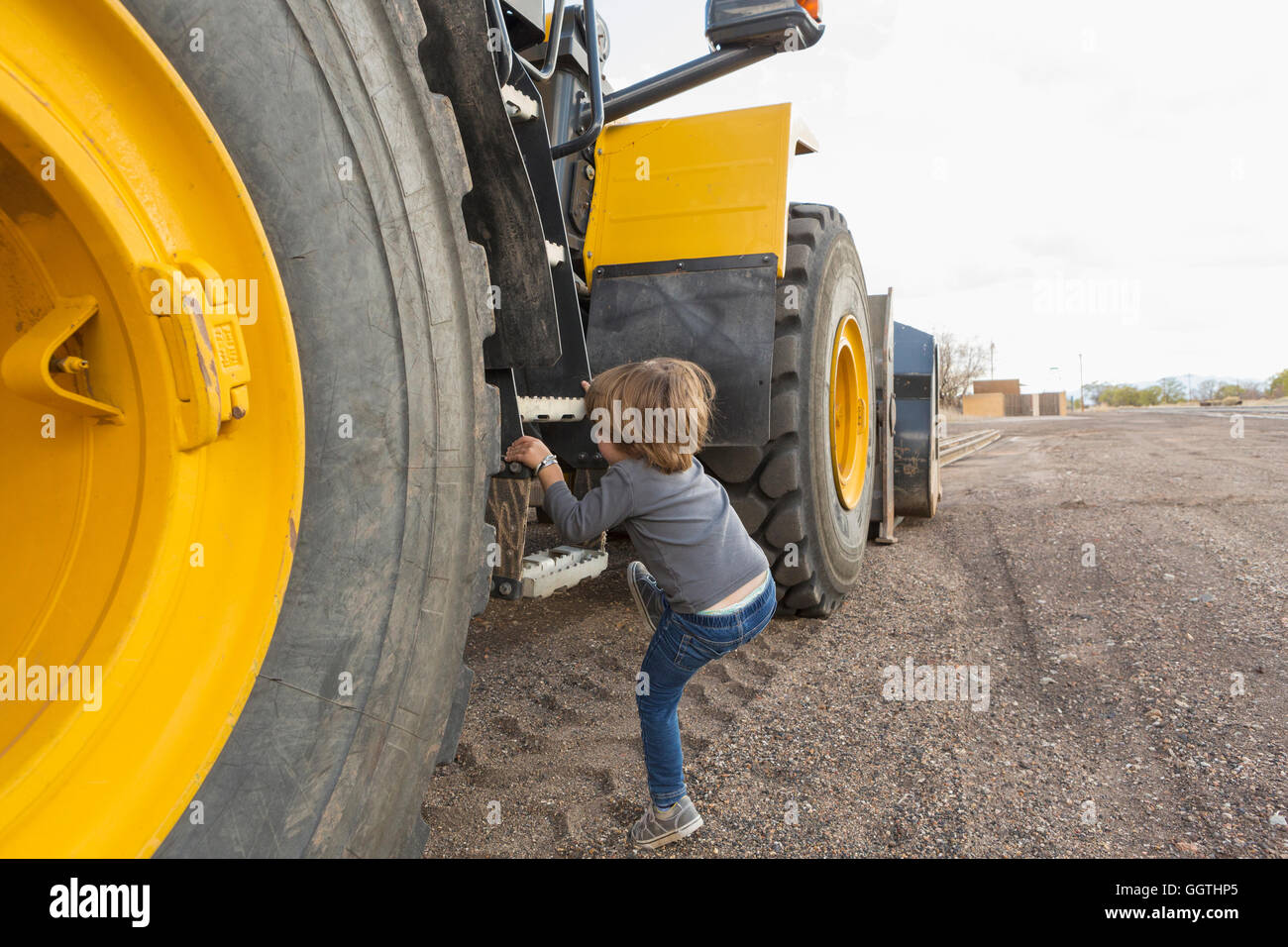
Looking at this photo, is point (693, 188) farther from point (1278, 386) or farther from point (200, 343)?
point (1278, 386)

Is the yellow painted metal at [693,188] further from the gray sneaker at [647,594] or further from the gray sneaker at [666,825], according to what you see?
the gray sneaker at [666,825]

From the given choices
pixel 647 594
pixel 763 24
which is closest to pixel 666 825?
pixel 647 594

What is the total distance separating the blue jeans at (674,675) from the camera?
6.47 feet

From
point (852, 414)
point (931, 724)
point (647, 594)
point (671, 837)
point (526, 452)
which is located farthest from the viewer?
point (852, 414)

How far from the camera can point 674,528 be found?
2.01 meters

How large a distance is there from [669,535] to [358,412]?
983mm

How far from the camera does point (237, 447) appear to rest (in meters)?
1.06

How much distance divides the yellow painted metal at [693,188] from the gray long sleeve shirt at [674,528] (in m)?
1.21

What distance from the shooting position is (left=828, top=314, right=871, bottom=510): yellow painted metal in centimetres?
409

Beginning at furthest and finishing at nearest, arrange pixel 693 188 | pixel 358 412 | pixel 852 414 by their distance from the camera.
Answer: pixel 852 414 < pixel 693 188 < pixel 358 412
